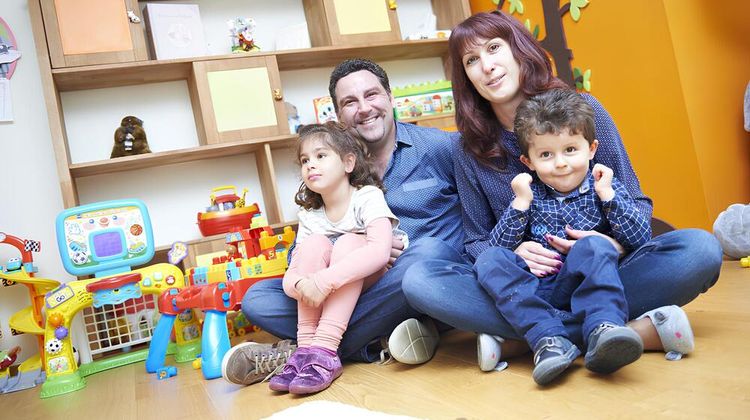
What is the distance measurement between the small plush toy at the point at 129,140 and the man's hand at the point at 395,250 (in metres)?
1.51

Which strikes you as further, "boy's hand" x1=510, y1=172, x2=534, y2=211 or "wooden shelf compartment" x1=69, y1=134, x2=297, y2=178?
"wooden shelf compartment" x1=69, y1=134, x2=297, y2=178

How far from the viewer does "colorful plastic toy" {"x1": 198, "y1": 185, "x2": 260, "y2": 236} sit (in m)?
Answer: 2.62

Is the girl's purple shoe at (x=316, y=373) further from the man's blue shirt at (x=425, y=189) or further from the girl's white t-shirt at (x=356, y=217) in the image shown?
the man's blue shirt at (x=425, y=189)

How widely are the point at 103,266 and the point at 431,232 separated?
124 centimetres

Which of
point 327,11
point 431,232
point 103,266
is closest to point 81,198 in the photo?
point 103,266

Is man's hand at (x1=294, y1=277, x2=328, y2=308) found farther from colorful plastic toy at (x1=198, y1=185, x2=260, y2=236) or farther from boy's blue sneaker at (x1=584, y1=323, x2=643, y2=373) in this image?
colorful plastic toy at (x1=198, y1=185, x2=260, y2=236)

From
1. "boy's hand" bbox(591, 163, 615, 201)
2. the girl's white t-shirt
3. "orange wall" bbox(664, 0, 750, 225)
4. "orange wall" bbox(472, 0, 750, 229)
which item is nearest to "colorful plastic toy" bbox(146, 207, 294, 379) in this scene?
the girl's white t-shirt

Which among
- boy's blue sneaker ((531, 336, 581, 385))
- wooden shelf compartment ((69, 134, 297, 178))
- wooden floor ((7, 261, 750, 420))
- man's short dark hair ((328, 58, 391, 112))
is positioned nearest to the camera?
wooden floor ((7, 261, 750, 420))

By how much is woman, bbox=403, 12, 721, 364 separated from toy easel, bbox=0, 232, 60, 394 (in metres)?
1.62

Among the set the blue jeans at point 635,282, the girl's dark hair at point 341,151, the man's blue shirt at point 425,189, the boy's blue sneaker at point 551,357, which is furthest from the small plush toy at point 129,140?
the boy's blue sneaker at point 551,357

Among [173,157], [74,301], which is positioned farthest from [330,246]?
[173,157]

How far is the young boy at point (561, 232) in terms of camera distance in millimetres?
1139

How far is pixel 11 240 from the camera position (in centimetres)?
231

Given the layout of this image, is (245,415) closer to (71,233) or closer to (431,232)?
(431,232)
